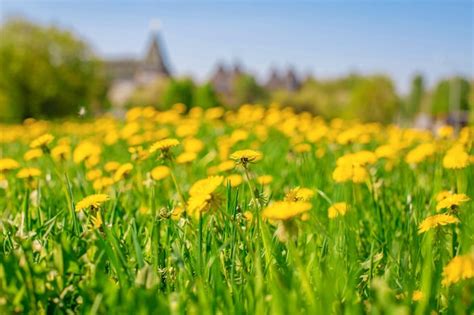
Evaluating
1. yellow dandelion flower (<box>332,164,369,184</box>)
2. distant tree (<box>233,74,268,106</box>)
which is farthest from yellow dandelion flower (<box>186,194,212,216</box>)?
distant tree (<box>233,74,268,106</box>)

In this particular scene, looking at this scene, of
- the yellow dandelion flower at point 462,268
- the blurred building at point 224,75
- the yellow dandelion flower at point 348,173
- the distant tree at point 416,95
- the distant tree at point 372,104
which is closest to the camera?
the yellow dandelion flower at point 462,268

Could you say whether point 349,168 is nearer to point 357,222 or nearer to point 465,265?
point 357,222

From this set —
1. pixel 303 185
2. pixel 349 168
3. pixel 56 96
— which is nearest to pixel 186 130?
pixel 303 185

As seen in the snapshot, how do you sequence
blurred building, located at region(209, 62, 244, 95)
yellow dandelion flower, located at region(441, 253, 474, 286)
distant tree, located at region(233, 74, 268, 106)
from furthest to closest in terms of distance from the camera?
blurred building, located at region(209, 62, 244, 95), distant tree, located at region(233, 74, 268, 106), yellow dandelion flower, located at region(441, 253, 474, 286)

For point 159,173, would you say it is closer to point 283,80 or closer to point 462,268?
point 462,268

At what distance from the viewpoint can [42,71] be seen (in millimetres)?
26703

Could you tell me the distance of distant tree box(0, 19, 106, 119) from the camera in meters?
25.9

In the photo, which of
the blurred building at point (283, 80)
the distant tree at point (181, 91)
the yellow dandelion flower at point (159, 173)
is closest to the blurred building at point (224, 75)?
the blurred building at point (283, 80)

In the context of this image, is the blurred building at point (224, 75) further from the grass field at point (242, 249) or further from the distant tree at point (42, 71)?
the grass field at point (242, 249)

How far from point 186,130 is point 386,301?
3.19 metres

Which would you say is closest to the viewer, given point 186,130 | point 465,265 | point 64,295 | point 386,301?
point 386,301

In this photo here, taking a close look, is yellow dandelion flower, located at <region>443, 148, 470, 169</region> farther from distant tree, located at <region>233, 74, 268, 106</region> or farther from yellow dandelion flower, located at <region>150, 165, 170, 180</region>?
distant tree, located at <region>233, 74, 268, 106</region>

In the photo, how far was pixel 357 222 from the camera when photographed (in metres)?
1.90

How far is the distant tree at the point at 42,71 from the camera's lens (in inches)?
1019
